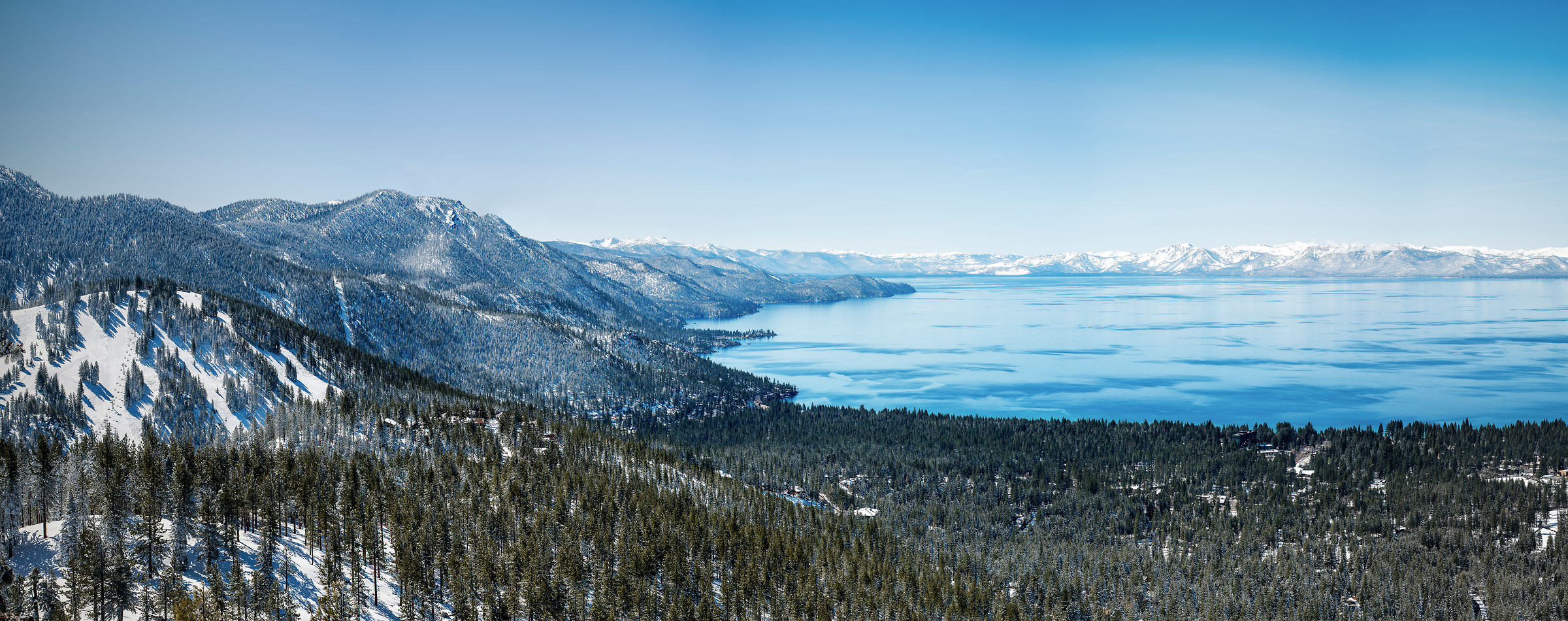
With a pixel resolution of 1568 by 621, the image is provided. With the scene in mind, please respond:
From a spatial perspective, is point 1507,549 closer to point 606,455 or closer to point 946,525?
point 946,525

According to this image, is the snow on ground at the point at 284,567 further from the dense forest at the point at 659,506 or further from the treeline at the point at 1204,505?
the treeline at the point at 1204,505

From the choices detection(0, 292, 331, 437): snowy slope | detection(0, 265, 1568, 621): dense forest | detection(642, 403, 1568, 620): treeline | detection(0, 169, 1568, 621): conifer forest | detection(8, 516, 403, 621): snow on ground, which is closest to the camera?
detection(8, 516, 403, 621): snow on ground

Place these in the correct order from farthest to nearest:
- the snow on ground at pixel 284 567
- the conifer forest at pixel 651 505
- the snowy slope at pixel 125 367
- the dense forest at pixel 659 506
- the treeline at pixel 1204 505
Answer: the snowy slope at pixel 125 367, the treeline at pixel 1204 505, the dense forest at pixel 659 506, the conifer forest at pixel 651 505, the snow on ground at pixel 284 567

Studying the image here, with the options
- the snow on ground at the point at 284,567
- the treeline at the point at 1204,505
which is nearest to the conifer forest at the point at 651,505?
the snow on ground at the point at 284,567

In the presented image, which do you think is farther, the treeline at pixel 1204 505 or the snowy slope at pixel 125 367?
the snowy slope at pixel 125 367

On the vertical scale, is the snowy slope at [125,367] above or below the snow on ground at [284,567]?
above

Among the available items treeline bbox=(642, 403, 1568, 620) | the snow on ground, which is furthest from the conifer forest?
treeline bbox=(642, 403, 1568, 620)

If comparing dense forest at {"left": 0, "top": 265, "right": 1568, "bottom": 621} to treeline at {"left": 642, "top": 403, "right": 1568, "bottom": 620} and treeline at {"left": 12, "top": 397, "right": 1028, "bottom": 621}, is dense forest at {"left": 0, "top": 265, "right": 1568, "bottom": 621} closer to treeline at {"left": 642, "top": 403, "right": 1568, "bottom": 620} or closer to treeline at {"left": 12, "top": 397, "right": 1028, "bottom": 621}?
treeline at {"left": 12, "top": 397, "right": 1028, "bottom": 621}
